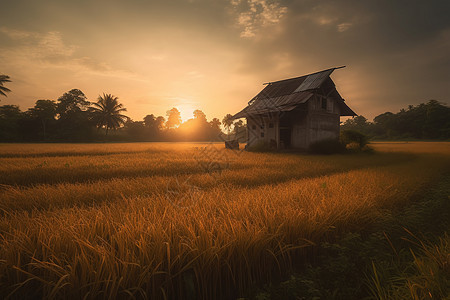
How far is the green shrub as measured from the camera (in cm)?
1284

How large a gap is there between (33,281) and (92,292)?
53 cm

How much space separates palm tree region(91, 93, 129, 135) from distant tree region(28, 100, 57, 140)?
7295 millimetres

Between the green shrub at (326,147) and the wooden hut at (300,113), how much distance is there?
653mm

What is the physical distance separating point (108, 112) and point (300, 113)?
4469cm

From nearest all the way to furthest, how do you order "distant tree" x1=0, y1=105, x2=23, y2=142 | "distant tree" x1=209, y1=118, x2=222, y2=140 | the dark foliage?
"distant tree" x1=0, y1=105, x2=23, y2=142 < the dark foliage < "distant tree" x1=209, y1=118, x2=222, y2=140

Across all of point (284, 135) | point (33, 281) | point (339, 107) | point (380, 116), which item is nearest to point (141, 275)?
point (33, 281)

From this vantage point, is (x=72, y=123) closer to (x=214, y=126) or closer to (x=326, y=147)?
(x=214, y=126)

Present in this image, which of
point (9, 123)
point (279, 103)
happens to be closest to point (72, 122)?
point (9, 123)

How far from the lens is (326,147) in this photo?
12812 mm

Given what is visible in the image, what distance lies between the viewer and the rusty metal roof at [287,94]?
44.2 ft

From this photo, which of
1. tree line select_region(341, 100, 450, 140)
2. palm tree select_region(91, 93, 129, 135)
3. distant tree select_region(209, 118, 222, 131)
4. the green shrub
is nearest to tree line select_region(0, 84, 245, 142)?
palm tree select_region(91, 93, 129, 135)

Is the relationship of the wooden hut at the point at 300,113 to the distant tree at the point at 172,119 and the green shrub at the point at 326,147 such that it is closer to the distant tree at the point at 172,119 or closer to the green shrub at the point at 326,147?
the green shrub at the point at 326,147

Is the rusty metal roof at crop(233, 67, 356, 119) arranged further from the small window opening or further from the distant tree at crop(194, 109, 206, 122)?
the distant tree at crop(194, 109, 206, 122)

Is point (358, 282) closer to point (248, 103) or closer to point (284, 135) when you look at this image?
point (284, 135)
